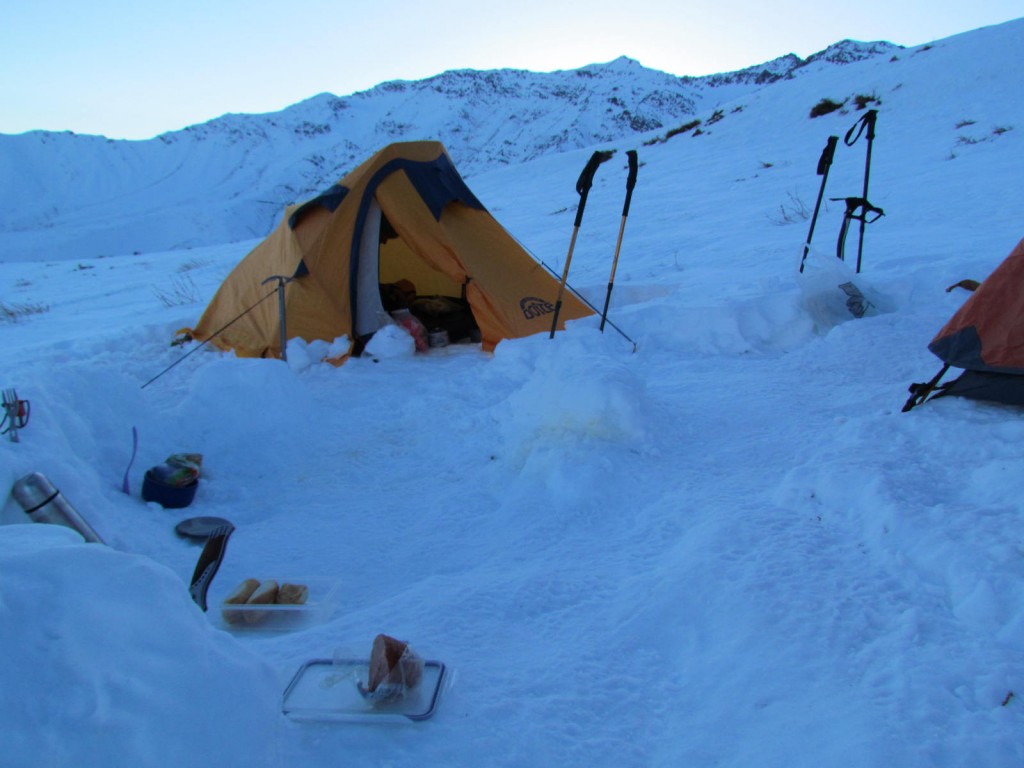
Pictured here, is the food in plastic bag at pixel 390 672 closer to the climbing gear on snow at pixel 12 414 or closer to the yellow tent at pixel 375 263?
the climbing gear on snow at pixel 12 414

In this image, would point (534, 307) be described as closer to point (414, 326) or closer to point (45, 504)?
point (414, 326)

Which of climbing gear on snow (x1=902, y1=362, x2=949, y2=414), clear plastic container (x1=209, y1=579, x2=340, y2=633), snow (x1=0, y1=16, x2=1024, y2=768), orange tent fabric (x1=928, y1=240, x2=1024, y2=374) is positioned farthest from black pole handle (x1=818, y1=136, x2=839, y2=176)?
clear plastic container (x1=209, y1=579, x2=340, y2=633)

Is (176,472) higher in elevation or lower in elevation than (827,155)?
lower

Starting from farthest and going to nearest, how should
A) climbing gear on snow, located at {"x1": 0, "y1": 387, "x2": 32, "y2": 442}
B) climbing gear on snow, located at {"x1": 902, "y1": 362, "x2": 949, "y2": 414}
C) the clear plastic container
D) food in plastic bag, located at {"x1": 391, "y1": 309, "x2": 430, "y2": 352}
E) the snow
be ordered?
1. food in plastic bag, located at {"x1": 391, "y1": 309, "x2": 430, "y2": 352}
2. climbing gear on snow, located at {"x1": 902, "y1": 362, "x2": 949, "y2": 414}
3. climbing gear on snow, located at {"x1": 0, "y1": 387, "x2": 32, "y2": 442}
4. the clear plastic container
5. the snow

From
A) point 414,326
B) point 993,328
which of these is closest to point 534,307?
point 414,326

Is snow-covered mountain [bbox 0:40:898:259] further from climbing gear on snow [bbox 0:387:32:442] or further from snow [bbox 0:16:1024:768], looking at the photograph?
climbing gear on snow [bbox 0:387:32:442]

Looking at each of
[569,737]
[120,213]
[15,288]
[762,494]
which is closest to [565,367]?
[762,494]

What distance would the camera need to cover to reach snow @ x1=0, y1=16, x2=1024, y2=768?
1370mm

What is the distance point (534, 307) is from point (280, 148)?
135ft

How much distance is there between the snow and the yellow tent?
0.36m

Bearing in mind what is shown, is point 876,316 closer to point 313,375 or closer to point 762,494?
point 762,494

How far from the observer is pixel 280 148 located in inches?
1663

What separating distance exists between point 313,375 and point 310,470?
1.78 metres

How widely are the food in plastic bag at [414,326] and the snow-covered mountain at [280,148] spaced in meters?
20.2
